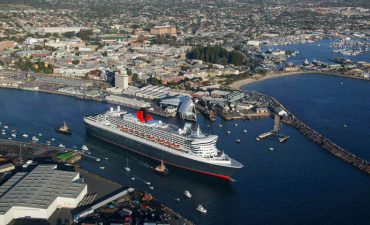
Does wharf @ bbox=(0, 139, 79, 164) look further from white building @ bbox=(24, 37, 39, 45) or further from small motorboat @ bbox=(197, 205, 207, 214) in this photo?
white building @ bbox=(24, 37, 39, 45)

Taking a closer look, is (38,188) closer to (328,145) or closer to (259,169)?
(259,169)

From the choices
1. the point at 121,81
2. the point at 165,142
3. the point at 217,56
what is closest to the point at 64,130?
the point at 165,142

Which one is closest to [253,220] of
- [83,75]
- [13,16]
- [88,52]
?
[83,75]

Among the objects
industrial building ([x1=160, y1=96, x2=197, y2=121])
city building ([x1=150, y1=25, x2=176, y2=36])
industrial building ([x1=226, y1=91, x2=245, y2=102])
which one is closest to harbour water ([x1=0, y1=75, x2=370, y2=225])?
industrial building ([x1=160, y1=96, x2=197, y2=121])

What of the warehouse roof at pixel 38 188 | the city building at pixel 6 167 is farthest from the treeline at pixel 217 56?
the warehouse roof at pixel 38 188

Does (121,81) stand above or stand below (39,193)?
below
